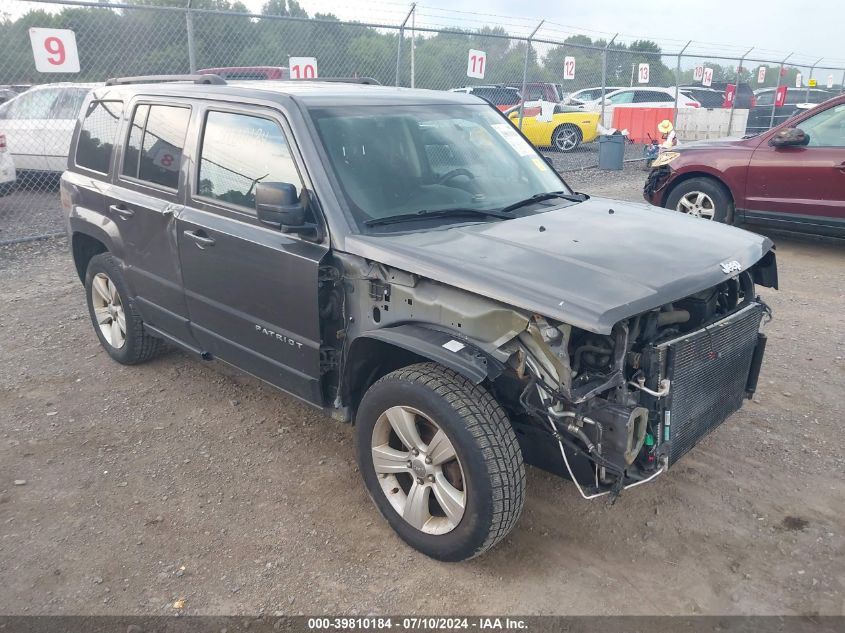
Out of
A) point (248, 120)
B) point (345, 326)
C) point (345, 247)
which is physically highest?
point (248, 120)

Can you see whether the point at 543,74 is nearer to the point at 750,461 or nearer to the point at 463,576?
the point at 750,461

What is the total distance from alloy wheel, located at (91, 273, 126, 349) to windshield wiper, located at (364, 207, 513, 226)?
2.47 m

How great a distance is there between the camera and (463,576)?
3000mm

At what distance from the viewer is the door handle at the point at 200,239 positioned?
379 centimetres

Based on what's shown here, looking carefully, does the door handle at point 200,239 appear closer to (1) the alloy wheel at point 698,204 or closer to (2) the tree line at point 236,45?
(1) the alloy wheel at point 698,204

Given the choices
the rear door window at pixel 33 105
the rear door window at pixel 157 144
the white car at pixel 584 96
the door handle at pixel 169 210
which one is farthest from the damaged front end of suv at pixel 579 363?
the white car at pixel 584 96

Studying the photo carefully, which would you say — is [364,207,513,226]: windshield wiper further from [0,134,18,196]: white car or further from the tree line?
[0,134,18,196]: white car

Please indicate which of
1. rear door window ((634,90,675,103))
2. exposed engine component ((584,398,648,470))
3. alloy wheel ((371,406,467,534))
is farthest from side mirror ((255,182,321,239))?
rear door window ((634,90,675,103))

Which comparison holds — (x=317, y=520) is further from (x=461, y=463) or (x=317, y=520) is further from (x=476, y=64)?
(x=476, y=64)

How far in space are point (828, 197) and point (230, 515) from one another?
23.0ft

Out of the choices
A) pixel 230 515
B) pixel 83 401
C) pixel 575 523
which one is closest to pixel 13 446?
pixel 83 401

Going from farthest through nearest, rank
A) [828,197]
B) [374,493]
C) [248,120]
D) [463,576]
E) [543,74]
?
[543,74]
[828,197]
[248,120]
[374,493]
[463,576]

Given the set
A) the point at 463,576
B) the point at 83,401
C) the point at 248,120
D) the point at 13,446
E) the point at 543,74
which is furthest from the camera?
the point at 543,74

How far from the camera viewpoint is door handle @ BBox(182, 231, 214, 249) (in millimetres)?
3787
